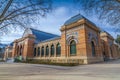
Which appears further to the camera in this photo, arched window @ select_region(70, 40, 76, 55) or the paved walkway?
arched window @ select_region(70, 40, 76, 55)

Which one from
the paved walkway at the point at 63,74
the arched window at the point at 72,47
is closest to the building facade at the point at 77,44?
the arched window at the point at 72,47

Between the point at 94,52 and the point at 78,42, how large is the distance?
414 centimetres

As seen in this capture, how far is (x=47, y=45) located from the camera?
29.9m

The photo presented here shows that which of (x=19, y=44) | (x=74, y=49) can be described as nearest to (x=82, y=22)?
(x=74, y=49)

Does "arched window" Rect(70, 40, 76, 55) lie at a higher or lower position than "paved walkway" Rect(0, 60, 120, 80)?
higher

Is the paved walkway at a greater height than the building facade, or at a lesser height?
lesser

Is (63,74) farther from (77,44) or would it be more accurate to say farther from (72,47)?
(72,47)

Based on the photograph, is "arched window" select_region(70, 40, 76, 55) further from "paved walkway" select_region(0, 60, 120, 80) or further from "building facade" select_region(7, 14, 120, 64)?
"paved walkway" select_region(0, 60, 120, 80)

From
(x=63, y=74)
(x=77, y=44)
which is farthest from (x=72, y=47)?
(x=63, y=74)

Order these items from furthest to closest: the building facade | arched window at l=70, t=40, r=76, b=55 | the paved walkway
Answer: arched window at l=70, t=40, r=76, b=55 < the building facade < the paved walkway

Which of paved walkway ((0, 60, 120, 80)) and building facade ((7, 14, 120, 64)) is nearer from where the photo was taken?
paved walkway ((0, 60, 120, 80))

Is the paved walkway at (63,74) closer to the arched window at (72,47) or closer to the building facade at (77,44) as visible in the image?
the building facade at (77,44)

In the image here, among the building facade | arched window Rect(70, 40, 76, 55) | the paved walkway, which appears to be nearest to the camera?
the paved walkway

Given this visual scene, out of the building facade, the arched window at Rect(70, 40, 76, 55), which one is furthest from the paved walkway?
the arched window at Rect(70, 40, 76, 55)
